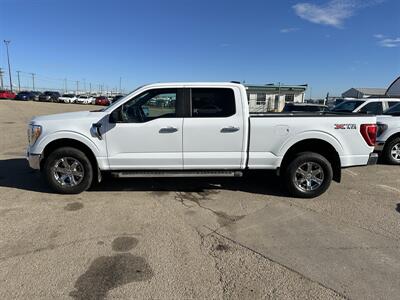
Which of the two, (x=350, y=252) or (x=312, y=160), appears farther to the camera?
(x=312, y=160)

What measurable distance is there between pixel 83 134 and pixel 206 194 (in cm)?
239

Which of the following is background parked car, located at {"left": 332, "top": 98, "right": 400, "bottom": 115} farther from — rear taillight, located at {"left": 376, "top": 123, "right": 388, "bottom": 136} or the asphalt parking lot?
the asphalt parking lot

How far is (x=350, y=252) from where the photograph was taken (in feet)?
12.4

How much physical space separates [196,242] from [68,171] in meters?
2.87

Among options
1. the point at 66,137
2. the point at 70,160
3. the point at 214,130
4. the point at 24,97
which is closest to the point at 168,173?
the point at 214,130

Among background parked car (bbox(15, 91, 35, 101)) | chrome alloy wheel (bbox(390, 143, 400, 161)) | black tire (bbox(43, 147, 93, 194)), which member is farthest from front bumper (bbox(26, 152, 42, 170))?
background parked car (bbox(15, 91, 35, 101))

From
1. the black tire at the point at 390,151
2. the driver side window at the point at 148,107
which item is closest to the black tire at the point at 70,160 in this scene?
the driver side window at the point at 148,107

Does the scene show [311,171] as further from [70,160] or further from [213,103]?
[70,160]

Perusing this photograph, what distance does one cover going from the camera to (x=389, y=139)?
872 centimetres

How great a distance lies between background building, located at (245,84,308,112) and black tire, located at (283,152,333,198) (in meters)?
33.5

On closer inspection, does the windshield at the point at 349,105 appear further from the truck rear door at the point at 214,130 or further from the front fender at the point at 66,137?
the front fender at the point at 66,137

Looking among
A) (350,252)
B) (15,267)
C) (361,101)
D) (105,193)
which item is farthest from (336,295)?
(361,101)

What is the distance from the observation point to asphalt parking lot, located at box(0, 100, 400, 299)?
3066 mm

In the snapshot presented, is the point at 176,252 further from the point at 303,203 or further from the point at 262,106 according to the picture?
the point at 262,106
